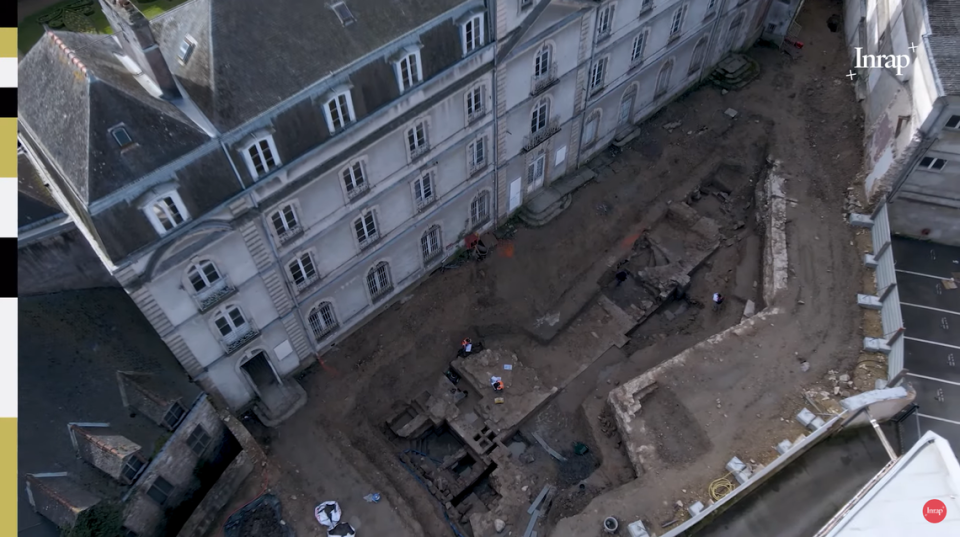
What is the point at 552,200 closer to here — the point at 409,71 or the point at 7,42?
the point at 409,71

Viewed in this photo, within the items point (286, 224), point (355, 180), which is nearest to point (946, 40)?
point (355, 180)

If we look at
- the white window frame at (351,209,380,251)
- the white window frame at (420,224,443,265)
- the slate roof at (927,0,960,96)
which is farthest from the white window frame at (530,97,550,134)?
the slate roof at (927,0,960,96)

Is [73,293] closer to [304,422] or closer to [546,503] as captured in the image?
[304,422]

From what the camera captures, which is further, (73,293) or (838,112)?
(838,112)

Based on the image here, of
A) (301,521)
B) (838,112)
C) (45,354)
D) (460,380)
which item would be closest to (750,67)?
(838,112)

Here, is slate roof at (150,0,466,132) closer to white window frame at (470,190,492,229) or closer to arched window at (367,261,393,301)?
arched window at (367,261,393,301)

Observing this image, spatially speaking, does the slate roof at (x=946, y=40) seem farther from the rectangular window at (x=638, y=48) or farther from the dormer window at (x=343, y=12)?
the dormer window at (x=343, y=12)
